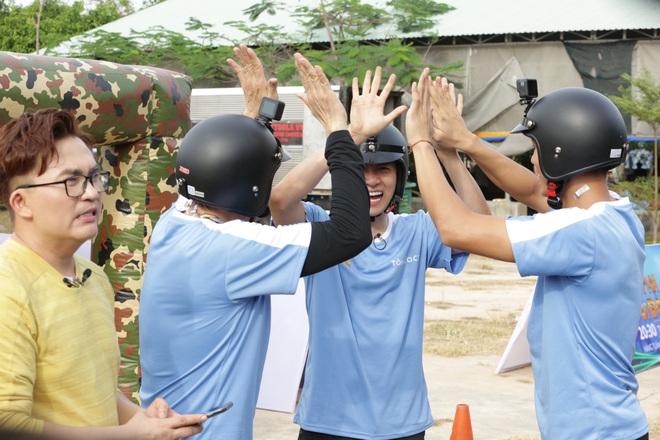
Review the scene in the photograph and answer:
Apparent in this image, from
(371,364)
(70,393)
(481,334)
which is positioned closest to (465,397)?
(481,334)

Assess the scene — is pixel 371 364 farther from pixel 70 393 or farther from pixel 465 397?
pixel 465 397

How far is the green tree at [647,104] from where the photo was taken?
20.9m

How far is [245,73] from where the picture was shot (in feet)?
13.3

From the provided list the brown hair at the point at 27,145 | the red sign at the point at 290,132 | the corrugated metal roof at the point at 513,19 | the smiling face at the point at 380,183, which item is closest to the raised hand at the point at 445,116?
the smiling face at the point at 380,183

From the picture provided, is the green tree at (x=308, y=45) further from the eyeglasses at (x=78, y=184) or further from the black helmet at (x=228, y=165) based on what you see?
the eyeglasses at (x=78, y=184)

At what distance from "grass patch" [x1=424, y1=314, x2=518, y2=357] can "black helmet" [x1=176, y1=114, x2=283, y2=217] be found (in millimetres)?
7076

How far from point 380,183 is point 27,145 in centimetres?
199

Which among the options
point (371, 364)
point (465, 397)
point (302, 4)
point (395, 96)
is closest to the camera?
point (371, 364)

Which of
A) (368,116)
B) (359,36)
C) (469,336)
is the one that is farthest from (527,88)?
(359,36)

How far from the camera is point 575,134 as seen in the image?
11.3 ft

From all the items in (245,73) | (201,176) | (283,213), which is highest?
(245,73)

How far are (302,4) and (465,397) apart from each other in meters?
20.1

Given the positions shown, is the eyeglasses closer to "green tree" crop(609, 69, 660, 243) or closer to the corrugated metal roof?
"green tree" crop(609, 69, 660, 243)

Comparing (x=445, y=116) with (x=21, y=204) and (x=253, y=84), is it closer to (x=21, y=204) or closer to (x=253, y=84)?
(x=253, y=84)
